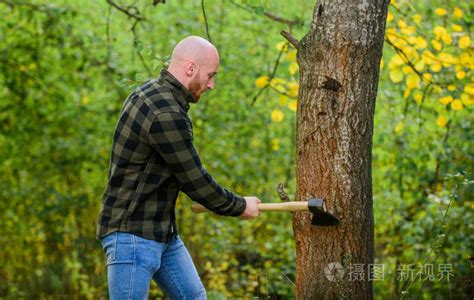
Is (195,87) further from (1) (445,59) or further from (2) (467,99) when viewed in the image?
(2) (467,99)

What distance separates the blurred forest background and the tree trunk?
3.29 metres

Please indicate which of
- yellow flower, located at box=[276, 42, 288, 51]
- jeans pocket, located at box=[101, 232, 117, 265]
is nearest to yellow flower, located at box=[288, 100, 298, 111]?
yellow flower, located at box=[276, 42, 288, 51]

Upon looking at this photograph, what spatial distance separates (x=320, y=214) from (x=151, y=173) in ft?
2.82

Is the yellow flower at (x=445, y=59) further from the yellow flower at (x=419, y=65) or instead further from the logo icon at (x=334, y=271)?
the logo icon at (x=334, y=271)

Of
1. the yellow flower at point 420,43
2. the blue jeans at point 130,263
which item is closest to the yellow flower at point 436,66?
the yellow flower at point 420,43

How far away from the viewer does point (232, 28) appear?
859cm

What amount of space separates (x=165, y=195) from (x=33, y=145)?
592 centimetres

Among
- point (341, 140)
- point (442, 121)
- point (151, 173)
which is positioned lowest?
point (151, 173)

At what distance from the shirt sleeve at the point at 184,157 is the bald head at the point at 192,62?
19 centimetres

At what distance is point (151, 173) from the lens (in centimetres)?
317

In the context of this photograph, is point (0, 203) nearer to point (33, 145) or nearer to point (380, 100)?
point (33, 145)

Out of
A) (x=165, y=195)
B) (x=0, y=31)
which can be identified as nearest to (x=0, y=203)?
(x=0, y=31)

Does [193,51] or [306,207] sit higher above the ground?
[193,51]

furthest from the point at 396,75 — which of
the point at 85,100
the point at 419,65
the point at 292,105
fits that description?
the point at 85,100
